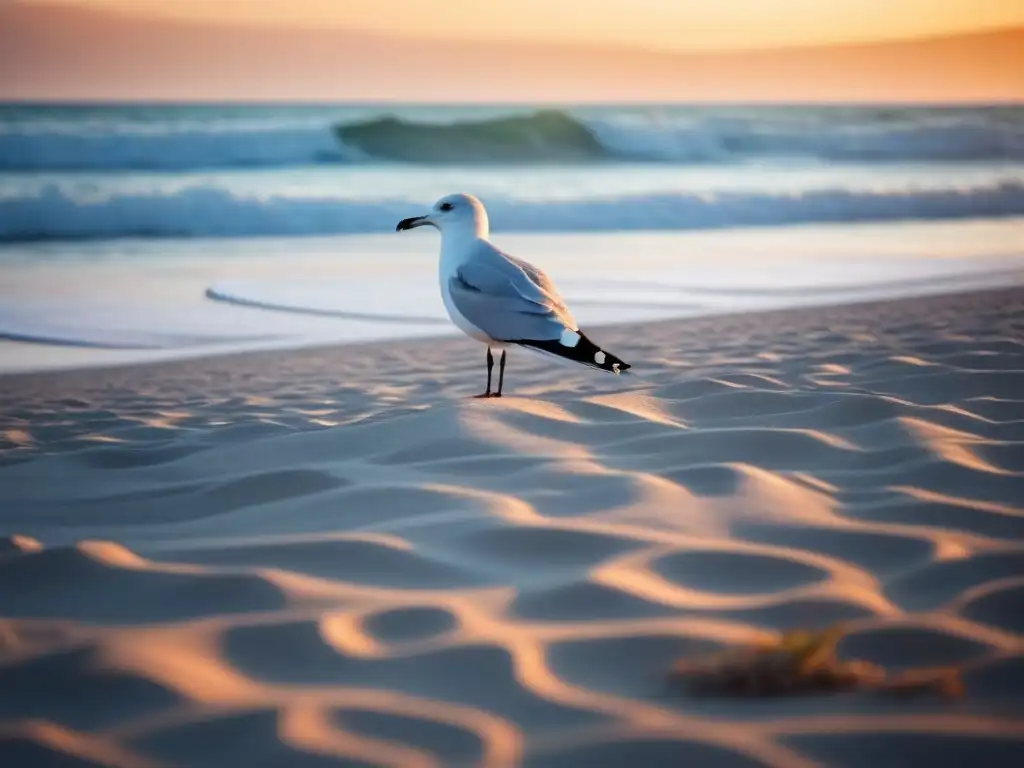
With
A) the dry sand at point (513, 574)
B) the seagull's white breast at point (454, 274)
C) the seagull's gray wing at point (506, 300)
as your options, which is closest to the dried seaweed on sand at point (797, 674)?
the dry sand at point (513, 574)

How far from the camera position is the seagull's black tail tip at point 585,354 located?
3684 mm

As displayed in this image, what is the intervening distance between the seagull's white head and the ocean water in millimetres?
1671

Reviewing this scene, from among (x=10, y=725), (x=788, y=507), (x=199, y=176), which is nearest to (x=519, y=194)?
(x=199, y=176)

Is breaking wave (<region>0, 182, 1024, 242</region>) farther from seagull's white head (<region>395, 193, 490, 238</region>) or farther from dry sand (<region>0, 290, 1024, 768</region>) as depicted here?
dry sand (<region>0, 290, 1024, 768</region>)

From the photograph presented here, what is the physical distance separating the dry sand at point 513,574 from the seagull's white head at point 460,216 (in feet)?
2.33

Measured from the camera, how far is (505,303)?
386 cm

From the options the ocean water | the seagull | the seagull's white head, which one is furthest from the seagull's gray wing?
the ocean water

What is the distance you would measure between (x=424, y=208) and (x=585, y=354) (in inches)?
384

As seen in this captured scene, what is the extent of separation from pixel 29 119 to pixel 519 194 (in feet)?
33.9

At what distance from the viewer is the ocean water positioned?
6.71 meters

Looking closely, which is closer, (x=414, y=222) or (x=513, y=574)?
(x=513, y=574)

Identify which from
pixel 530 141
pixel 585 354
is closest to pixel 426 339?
pixel 585 354

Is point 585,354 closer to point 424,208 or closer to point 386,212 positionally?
point 386,212

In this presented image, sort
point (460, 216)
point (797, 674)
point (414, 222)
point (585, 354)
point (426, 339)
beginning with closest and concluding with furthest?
1. point (797, 674)
2. point (585, 354)
3. point (460, 216)
4. point (414, 222)
5. point (426, 339)
